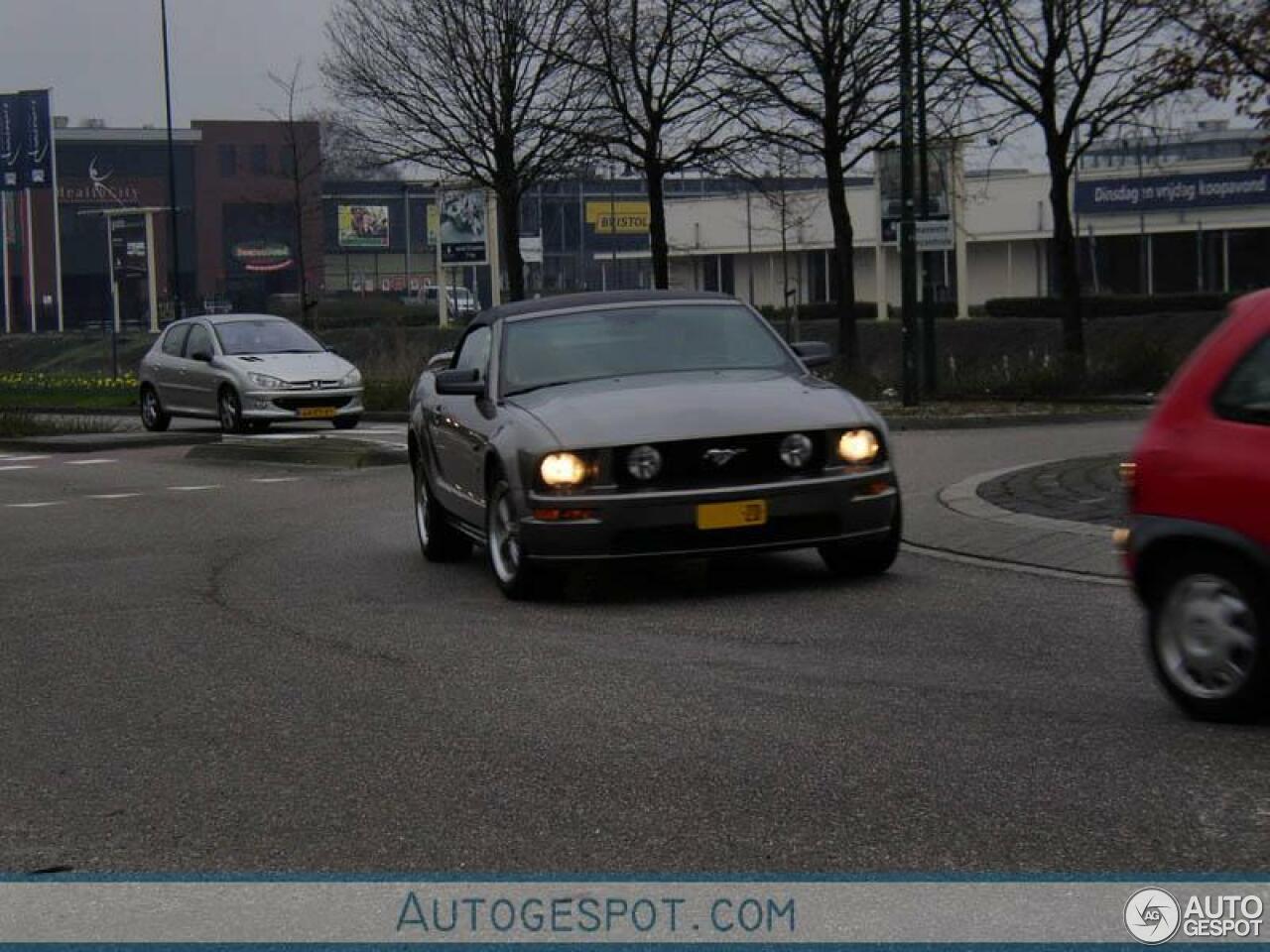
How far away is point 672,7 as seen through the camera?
38.2 meters

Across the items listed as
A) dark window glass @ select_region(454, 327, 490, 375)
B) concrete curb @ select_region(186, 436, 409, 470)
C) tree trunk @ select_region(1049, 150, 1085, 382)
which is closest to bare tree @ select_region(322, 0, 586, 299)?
tree trunk @ select_region(1049, 150, 1085, 382)

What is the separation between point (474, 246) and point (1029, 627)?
5631cm

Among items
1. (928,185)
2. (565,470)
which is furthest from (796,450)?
(928,185)

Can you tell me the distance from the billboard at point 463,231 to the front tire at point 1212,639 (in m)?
57.3

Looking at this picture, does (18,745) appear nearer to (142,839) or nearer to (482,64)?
(142,839)

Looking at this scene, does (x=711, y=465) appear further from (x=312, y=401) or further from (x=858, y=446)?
Result: (x=312, y=401)

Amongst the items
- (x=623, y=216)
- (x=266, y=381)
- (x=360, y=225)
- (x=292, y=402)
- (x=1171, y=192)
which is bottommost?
(x=292, y=402)

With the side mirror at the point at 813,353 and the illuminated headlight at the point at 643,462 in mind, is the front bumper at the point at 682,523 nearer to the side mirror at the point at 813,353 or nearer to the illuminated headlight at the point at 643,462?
the illuminated headlight at the point at 643,462

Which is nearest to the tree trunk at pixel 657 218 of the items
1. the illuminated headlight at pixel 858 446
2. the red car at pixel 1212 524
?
the illuminated headlight at pixel 858 446

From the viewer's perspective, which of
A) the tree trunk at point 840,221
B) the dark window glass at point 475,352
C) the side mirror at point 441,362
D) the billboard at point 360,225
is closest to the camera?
the dark window glass at point 475,352

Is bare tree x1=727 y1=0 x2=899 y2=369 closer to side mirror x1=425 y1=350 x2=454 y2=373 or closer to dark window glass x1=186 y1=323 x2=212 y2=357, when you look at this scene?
dark window glass x1=186 y1=323 x2=212 y2=357

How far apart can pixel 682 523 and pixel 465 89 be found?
114ft

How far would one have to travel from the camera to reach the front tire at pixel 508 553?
11.4m

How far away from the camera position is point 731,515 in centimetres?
1113
